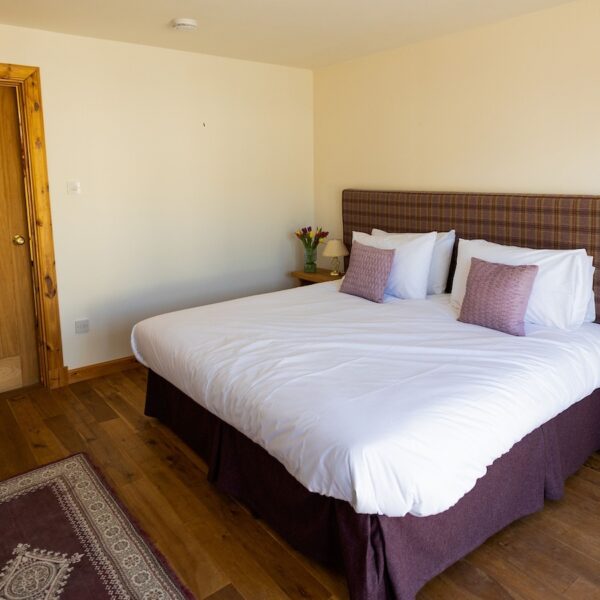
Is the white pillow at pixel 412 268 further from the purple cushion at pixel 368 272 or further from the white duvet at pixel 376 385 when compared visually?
the white duvet at pixel 376 385

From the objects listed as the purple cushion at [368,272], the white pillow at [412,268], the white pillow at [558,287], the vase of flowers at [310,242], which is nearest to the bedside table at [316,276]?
the vase of flowers at [310,242]

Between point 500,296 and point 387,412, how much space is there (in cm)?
118

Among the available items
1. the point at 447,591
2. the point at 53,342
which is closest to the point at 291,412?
the point at 447,591

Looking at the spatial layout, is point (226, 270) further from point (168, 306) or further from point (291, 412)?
point (291, 412)

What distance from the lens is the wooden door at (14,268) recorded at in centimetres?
332

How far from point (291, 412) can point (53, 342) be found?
2.37 meters

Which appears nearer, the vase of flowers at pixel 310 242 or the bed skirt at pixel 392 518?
the bed skirt at pixel 392 518

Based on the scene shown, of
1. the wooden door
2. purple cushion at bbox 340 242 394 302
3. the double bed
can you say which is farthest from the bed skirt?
the wooden door

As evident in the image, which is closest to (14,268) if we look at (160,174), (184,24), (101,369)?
(101,369)

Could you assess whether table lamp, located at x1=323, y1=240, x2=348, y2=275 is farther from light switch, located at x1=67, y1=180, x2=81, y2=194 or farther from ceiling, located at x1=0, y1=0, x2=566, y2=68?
light switch, located at x1=67, y1=180, x2=81, y2=194

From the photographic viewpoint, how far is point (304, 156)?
4.64 m

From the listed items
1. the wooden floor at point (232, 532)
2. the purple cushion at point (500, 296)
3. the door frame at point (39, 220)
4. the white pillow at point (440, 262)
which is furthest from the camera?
the white pillow at point (440, 262)

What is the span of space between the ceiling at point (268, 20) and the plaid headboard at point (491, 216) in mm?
1020

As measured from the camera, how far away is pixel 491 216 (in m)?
3.25
